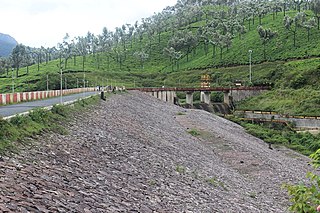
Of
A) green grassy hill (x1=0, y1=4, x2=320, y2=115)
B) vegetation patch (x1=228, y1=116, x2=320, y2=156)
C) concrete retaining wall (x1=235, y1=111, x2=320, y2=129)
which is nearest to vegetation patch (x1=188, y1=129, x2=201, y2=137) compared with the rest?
vegetation patch (x1=228, y1=116, x2=320, y2=156)

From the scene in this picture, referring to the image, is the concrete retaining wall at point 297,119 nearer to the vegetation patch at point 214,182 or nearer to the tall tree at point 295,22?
the vegetation patch at point 214,182

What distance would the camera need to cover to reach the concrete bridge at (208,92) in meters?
97.5

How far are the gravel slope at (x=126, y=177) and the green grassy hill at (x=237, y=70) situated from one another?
5002cm

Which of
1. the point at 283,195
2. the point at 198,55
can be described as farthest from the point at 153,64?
the point at 283,195

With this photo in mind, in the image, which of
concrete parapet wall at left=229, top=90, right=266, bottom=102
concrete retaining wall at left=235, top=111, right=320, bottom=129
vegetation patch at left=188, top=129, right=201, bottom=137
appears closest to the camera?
vegetation patch at left=188, top=129, right=201, bottom=137

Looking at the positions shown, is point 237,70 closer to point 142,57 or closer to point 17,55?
point 142,57

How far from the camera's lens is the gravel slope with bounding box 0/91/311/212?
11844mm

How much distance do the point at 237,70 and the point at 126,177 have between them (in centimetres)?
11566

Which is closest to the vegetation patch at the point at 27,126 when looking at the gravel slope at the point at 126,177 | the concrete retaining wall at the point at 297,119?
the gravel slope at the point at 126,177

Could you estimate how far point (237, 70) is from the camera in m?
129

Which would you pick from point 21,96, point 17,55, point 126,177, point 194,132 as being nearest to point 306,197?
point 126,177

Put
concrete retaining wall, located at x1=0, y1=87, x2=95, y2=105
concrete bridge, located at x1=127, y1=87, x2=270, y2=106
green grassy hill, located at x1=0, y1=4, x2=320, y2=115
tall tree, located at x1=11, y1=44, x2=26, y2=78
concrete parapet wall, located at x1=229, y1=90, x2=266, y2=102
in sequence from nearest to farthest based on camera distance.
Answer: concrete retaining wall, located at x1=0, y1=87, x2=95, y2=105, green grassy hill, located at x1=0, y1=4, x2=320, y2=115, concrete bridge, located at x1=127, y1=87, x2=270, y2=106, concrete parapet wall, located at x1=229, y1=90, x2=266, y2=102, tall tree, located at x1=11, y1=44, x2=26, y2=78

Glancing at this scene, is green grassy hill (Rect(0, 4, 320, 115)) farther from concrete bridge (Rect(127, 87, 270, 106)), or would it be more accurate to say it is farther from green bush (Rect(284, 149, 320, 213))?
green bush (Rect(284, 149, 320, 213))

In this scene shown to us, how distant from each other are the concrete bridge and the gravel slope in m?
64.0
